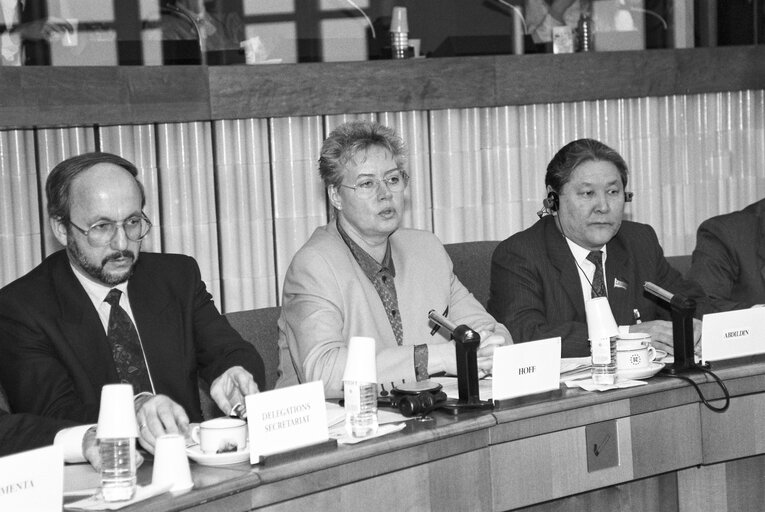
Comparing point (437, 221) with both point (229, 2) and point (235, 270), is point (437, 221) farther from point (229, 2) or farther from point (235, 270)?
point (229, 2)

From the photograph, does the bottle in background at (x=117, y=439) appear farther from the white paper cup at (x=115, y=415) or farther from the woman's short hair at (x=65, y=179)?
the woman's short hair at (x=65, y=179)

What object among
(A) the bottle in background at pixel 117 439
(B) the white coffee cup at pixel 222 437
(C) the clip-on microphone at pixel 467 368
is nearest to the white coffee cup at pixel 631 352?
(C) the clip-on microphone at pixel 467 368

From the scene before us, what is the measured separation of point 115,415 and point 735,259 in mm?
2465

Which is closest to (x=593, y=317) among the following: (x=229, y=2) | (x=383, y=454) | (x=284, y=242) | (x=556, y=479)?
(x=556, y=479)

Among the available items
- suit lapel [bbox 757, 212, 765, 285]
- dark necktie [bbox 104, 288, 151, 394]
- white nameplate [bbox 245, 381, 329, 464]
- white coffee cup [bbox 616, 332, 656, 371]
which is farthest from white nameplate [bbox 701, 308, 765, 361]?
dark necktie [bbox 104, 288, 151, 394]

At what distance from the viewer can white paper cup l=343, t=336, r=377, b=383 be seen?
2170 millimetres

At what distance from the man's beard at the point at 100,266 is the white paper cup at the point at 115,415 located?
32.5 inches

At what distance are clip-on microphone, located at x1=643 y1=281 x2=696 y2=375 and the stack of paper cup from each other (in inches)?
6.6

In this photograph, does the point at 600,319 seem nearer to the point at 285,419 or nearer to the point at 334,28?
the point at 285,419

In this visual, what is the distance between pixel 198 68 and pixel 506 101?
3.86 ft

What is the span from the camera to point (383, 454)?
2135 millimetres

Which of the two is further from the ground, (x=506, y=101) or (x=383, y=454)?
(x=506, y=101)

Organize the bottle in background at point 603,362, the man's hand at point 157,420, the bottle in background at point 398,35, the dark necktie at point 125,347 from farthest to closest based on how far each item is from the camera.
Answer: the bottle in background at point 398,35, the dark necktie at point 125,347, the bottle in background at point 603,362, the man's hand at point 157,420

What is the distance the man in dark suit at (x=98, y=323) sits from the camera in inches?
99.5
